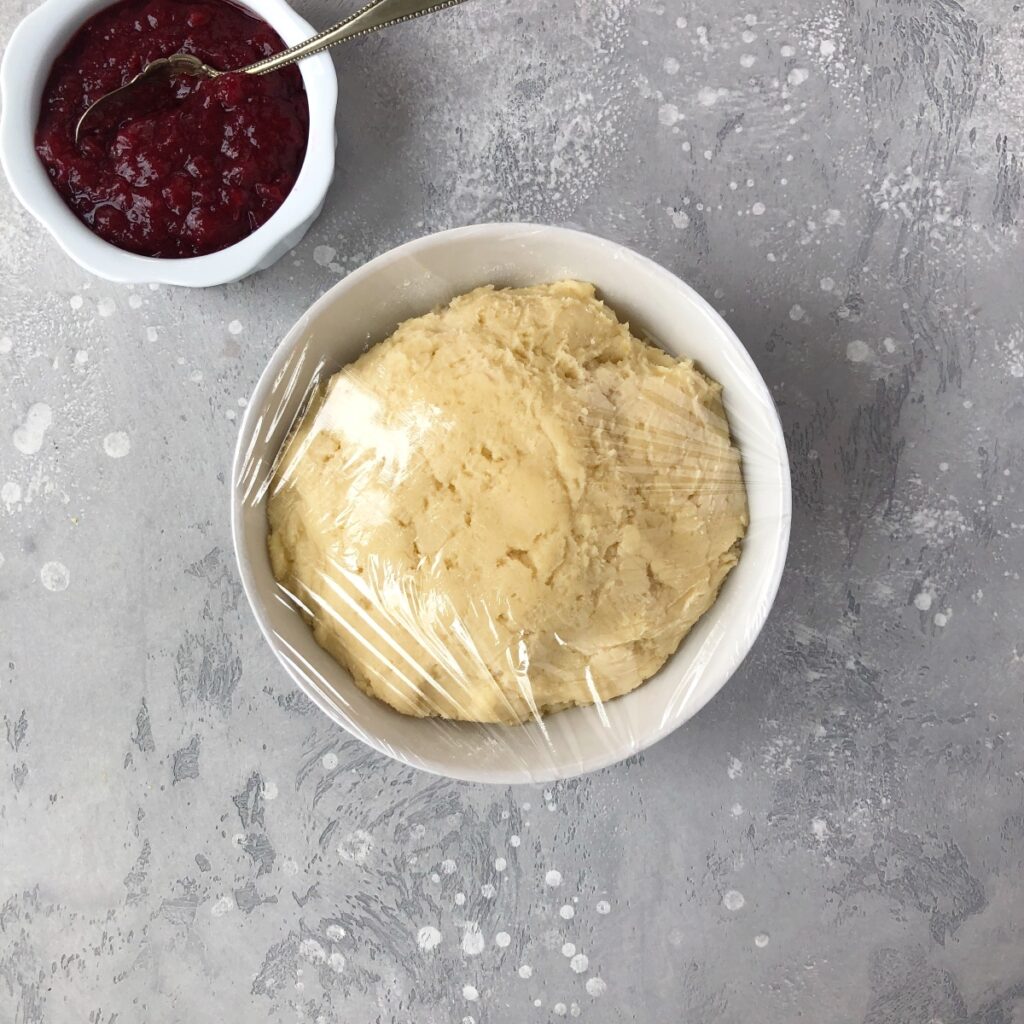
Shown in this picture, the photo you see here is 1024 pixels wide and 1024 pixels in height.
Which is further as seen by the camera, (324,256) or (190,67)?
(324,256)

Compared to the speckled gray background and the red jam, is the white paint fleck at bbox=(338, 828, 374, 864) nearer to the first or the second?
the speckled gray background

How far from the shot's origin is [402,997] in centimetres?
157

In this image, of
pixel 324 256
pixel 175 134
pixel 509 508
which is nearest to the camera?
pixel 509 508

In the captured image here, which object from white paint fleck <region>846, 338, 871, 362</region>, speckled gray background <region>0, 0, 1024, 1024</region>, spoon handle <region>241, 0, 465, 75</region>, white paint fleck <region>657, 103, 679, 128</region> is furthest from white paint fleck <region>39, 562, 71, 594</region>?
white paint fleck <region>846, 338, 871, 362</region>

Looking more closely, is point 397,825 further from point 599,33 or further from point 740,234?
point 599,33

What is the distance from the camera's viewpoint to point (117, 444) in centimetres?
155

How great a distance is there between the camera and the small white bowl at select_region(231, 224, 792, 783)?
1.25 meters

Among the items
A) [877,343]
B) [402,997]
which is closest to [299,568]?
[402,997]

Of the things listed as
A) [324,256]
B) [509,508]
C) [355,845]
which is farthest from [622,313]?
[355,845]

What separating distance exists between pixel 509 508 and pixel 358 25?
0.80 meters

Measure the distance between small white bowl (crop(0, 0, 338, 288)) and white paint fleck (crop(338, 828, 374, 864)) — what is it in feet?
3.08

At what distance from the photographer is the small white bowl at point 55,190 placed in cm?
133

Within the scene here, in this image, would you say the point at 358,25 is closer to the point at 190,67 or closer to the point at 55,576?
the point at 190,67

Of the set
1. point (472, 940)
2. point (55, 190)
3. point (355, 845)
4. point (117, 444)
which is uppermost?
point (55, 190)
